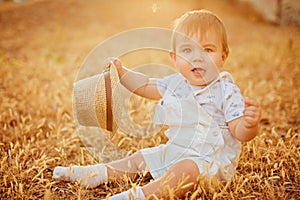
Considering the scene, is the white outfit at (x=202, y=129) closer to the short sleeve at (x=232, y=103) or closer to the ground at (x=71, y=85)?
the short sleeve at (x=232, y=103)

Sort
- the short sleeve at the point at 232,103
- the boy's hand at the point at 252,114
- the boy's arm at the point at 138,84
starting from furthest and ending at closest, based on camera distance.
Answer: the boy's arm at the point at 138,84
the short sleeve at the point at 232,103
the boy's hand at the point at 252,114

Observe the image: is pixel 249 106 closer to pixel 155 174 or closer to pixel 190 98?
pixel 190 98

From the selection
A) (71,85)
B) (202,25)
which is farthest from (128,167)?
(71,85)

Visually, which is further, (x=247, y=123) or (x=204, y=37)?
(x=204, y=37)

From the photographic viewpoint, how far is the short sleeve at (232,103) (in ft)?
6.39

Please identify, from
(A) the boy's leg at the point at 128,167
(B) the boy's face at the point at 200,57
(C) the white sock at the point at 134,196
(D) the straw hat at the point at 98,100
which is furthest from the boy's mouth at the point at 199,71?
(C) the white sock at the point at 134,196

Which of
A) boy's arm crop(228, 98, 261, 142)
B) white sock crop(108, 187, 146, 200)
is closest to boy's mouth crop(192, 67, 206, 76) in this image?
boy's arm crop(228, 98, 261, 142)

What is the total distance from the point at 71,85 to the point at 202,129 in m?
A: 2.09

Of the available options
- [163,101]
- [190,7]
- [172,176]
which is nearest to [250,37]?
[190,7]

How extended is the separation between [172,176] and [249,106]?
0.49 m

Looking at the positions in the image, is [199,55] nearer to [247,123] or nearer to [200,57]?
[200,57]

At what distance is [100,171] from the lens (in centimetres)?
212

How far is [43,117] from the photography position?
3148 mm

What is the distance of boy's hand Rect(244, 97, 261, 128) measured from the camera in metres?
1.79
